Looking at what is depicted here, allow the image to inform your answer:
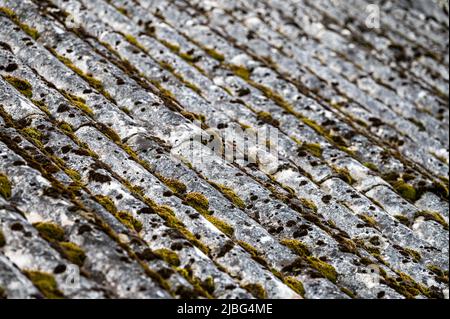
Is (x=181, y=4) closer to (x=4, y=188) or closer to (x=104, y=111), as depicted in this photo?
(x=104, y=111)

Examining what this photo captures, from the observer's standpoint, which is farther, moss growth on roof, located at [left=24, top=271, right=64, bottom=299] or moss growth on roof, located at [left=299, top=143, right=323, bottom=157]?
moss growth on roof, located at [left=299, top=143, right=323, bottom=157]

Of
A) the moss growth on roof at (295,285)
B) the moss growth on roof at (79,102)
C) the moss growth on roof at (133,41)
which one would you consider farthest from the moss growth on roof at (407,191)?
the moss growth on roof at (133,41)

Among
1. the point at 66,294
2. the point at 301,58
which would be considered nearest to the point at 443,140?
the point at 301,58

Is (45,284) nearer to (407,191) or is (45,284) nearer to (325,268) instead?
(325,268)

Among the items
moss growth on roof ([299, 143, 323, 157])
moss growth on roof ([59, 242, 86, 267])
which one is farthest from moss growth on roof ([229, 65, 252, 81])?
moss growth on roof ([59, 242, 86, 267])

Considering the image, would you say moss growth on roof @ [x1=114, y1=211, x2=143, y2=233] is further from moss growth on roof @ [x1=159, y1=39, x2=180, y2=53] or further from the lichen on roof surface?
moss growth on roof @ [x1=159, y1=39, x2=180, y2=53]
